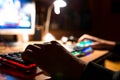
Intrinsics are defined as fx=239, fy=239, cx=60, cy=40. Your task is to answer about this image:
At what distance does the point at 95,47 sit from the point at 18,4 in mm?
669

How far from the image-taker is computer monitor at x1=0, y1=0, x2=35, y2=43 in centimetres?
181

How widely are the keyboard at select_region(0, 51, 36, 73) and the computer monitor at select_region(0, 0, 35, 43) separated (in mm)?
709

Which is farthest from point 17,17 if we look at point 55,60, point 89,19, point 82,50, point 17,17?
point 89,19

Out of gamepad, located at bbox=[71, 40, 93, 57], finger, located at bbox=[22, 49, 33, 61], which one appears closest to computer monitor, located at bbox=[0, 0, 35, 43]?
gamepad, located at bbox=[71, 40, 93, 57]

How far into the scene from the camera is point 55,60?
967 mm

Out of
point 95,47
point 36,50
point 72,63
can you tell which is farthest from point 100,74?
point 95,47

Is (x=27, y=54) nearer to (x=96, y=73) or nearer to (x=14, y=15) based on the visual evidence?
(x=96, y=73)

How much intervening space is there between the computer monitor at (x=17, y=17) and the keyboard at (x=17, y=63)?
709 mm

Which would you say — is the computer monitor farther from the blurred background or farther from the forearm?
the forearm

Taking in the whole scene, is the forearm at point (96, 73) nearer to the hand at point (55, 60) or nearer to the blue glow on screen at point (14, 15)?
the hand at point (55, 60)

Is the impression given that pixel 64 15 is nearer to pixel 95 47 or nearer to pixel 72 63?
pixel 95 47

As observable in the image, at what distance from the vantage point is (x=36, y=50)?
99 cm

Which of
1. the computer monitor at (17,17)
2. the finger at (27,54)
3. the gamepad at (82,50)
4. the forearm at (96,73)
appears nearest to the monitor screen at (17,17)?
the computer monitor at (17,17)

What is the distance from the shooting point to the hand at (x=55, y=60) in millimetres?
950
